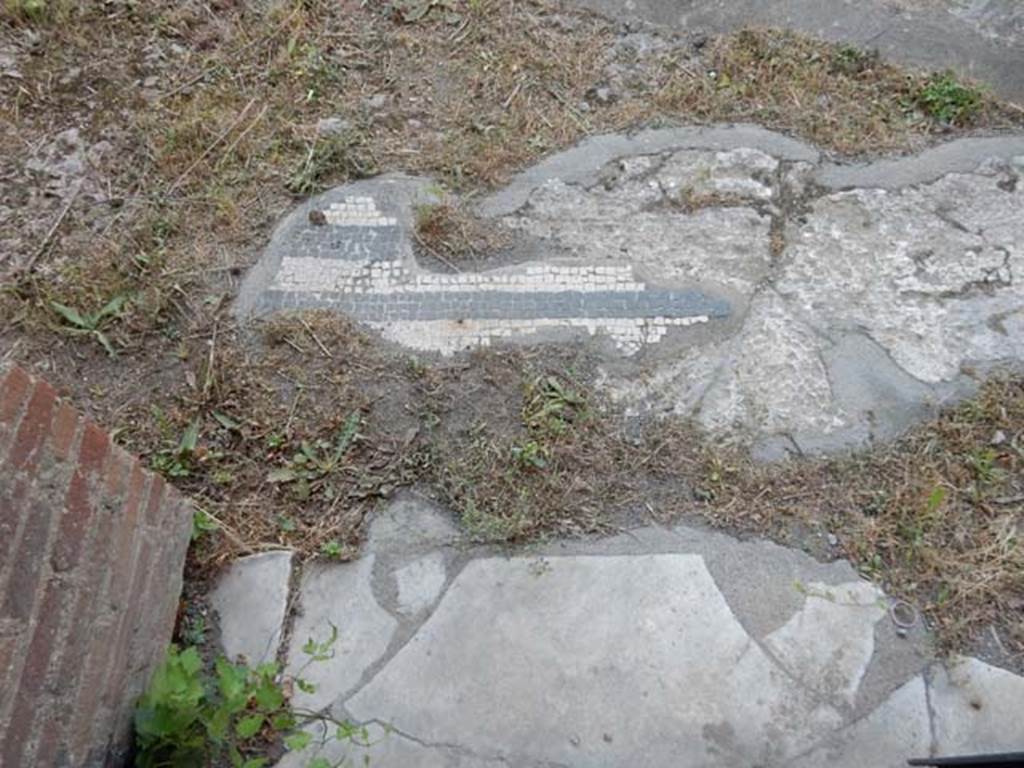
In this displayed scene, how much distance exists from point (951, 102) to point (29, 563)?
10.2ft

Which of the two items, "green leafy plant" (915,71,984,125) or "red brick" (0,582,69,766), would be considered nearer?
"red brick" (0,582,69,766)

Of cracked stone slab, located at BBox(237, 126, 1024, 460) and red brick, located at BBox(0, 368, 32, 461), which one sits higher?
red brick, located at BBox(0, 368, 32, 461)

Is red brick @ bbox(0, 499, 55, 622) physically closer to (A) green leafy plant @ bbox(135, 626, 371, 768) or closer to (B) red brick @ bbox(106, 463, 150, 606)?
(B) red brick @ bbox(106, 463, 150, 606)

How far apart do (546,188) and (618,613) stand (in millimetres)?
1454

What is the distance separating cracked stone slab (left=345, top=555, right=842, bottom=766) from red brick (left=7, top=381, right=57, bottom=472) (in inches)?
35.4

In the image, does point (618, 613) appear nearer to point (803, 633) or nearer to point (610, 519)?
→ point (610, 519)

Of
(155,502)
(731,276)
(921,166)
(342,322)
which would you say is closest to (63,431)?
(155,502)

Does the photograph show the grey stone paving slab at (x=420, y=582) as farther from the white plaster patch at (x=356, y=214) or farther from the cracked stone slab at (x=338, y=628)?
the white plaster patch at (x=356, y=214)

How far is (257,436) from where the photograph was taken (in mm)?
2547

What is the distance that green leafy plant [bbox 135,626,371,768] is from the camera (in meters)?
1.91

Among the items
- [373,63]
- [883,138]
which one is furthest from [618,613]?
[373,63]

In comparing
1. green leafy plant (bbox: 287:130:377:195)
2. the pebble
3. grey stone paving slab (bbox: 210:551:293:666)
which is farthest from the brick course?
the pebble

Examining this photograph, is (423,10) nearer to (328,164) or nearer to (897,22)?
(328,164)

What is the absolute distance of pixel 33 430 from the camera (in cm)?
168
